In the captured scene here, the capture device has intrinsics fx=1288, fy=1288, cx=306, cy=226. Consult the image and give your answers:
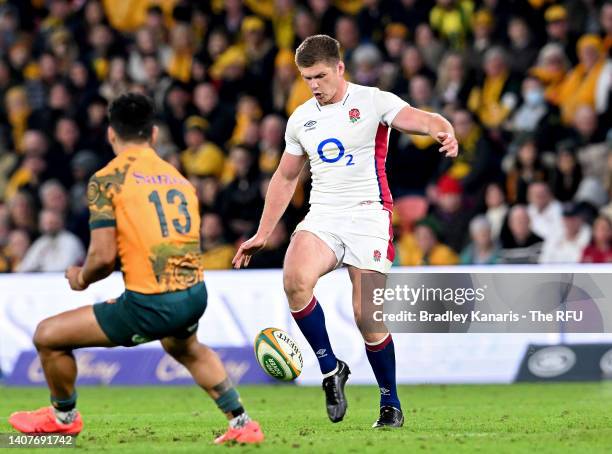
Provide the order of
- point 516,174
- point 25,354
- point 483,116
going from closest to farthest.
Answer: point 25,354 → point 516,174 → point 483,116

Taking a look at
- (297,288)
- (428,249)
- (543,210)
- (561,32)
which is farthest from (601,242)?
(297,288)

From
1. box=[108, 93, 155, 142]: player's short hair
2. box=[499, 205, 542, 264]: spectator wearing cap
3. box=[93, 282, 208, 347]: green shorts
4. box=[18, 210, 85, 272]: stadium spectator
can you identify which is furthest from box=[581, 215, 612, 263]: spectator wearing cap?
box=[108, 93, 155, 142]: player's short hair

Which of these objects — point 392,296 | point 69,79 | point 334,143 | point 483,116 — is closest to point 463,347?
point 392,296

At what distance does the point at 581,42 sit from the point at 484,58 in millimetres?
1204

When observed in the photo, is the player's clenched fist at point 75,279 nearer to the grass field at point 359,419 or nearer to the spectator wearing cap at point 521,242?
the grass field at point 359,419

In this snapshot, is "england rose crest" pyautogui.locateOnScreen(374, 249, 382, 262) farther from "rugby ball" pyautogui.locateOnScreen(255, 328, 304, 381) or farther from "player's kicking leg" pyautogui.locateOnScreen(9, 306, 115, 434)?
"player's kicking leg" pyautogui.locateOnScreen(9, 306, 115, 434)

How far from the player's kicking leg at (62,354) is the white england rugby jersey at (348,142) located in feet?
6.96

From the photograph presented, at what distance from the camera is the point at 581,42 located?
1517 cm

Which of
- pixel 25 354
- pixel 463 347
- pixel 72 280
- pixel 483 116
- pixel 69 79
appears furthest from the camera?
pixel 69 79

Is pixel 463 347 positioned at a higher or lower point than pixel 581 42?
lower

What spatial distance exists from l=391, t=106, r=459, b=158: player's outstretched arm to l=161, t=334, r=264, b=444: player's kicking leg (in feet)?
6.31

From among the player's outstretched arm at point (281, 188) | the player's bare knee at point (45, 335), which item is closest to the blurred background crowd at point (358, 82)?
the player's outstretched arm at point (281, 188)

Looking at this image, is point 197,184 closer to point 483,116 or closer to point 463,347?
point 483,116

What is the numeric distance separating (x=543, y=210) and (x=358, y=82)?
10.5 feet
